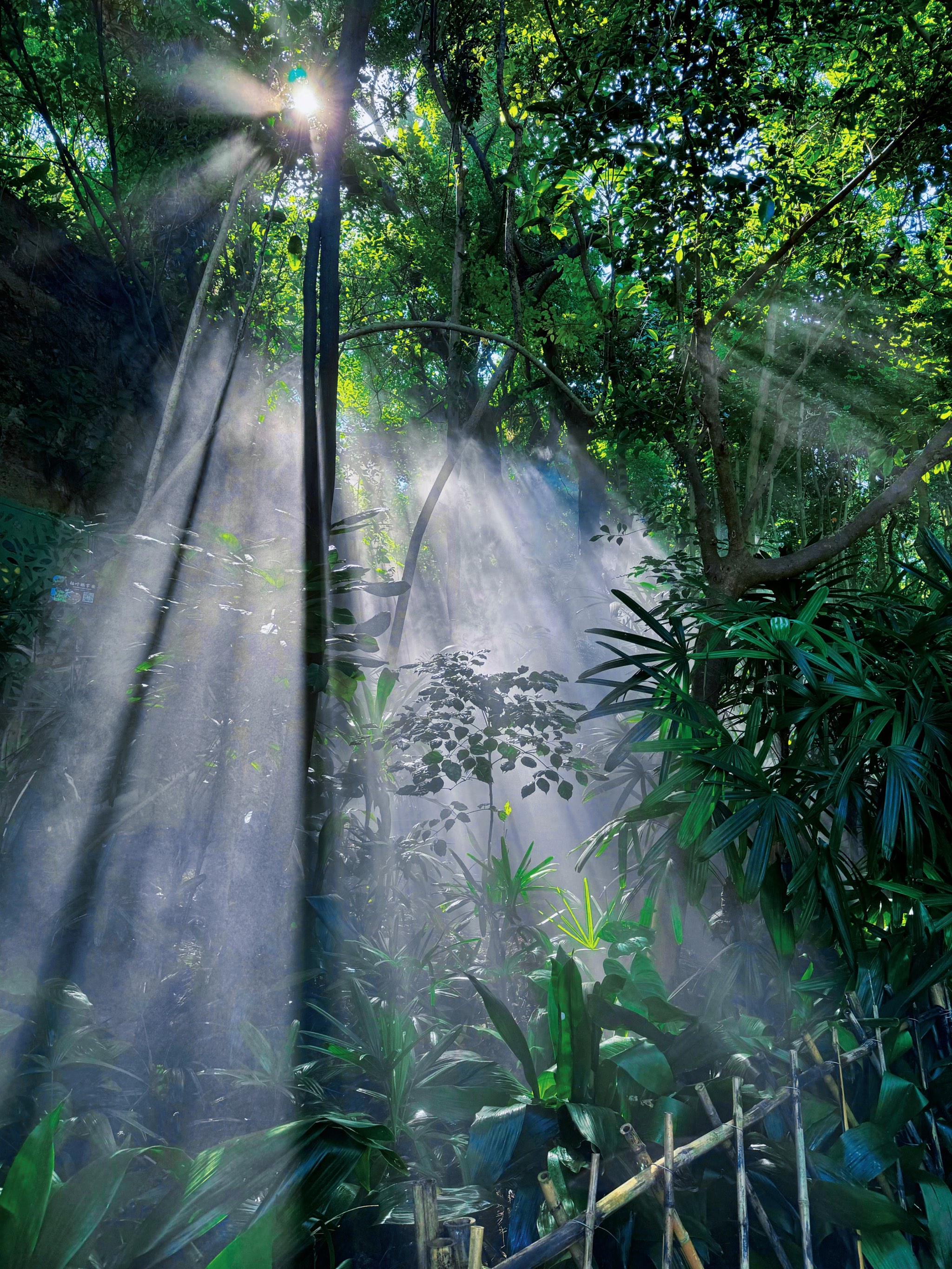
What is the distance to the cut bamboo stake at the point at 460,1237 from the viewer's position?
0.93 meters

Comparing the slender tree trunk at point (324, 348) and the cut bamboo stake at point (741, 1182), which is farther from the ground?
the slender tree trunk at point (324, 348)

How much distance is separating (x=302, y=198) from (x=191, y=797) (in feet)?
16.6

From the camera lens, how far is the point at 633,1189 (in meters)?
1.08

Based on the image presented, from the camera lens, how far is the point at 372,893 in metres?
3.13

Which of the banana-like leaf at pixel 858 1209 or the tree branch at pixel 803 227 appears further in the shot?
the tree branch at pixel 803 227

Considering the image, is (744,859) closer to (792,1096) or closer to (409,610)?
(792,1096)

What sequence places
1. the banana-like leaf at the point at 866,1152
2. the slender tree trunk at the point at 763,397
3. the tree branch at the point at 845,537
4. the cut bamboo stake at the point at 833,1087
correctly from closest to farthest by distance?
the banana-like leaf at the point at 866,1152 < the cut bamboo stake at the point at 833,1087 < the tree branch at the point at 845,537 < the slender tree trunk at the point at 763,397

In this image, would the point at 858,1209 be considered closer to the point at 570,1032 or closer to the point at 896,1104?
the point at 896,1104

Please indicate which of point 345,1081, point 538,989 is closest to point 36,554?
point 345,1081

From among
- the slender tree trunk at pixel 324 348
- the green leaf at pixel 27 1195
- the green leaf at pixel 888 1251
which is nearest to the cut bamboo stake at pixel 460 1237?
the green leaf at pixel 27 1195

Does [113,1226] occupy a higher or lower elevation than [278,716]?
lower

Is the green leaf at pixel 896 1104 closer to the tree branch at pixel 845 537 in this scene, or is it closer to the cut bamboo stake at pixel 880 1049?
the cut bamboo stake at pixel 880 1049

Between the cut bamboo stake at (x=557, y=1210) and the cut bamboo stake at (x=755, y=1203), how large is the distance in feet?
0.48

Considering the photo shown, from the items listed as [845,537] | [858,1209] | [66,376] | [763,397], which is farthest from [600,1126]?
[66,376]
